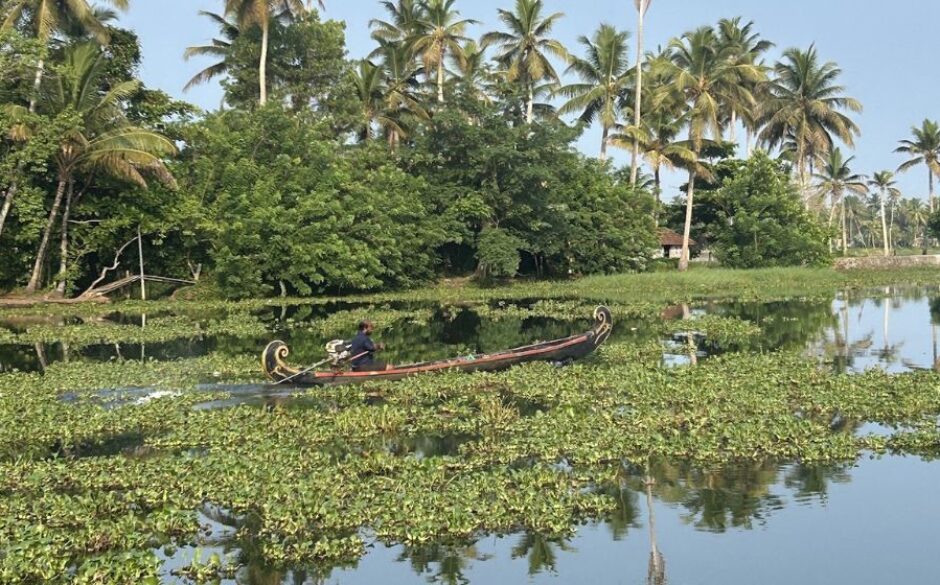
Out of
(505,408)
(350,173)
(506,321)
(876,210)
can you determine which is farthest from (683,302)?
(876,210)

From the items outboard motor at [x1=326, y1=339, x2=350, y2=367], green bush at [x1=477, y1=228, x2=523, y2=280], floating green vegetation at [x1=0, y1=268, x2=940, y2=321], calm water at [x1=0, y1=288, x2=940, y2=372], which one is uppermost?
green bush at [x1=477, y1=228, x2=523, y2=280]

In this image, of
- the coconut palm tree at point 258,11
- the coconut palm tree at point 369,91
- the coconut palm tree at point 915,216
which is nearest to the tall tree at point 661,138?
the coconut palm tree at point 369,91

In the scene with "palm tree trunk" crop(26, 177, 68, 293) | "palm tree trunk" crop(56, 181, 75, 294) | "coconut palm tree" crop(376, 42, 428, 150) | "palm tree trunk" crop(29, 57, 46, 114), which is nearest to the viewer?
"palm tree trunk" crop(29, 57, 46, 114)

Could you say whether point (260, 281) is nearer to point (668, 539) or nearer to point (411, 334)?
point (411, 334)

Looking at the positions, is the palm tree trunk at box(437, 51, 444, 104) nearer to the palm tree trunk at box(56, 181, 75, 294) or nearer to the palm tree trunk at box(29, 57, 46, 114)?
→ the palm tree trunk at box(56, 181, 75, 294)

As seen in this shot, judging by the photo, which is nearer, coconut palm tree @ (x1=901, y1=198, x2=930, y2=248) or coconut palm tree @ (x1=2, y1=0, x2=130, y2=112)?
coconut palm tree @ (x1=2, y1=0, x2=130, y2=112)

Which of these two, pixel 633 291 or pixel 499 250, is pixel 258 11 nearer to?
pixel 499 250

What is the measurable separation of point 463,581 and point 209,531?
106 inches

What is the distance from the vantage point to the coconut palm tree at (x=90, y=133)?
33.9 metres

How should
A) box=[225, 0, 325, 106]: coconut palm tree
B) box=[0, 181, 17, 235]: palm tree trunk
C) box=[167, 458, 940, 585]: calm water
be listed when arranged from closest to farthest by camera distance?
box=[167, 458, 940, 585]: calm water → box=[0, 181, 17, 235]: palm tree trunk → box=[225, 0, 325, 106]: coconut palm tree

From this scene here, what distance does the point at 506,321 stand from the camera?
28.0m

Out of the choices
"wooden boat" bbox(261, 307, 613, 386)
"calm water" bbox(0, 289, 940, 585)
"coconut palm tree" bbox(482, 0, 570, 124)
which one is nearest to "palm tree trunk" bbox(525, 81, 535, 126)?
"coconut palm tree" bbox(482, 0, 570, 124)

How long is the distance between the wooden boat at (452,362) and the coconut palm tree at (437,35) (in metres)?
31.3

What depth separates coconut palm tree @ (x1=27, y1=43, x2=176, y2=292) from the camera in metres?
33.9
